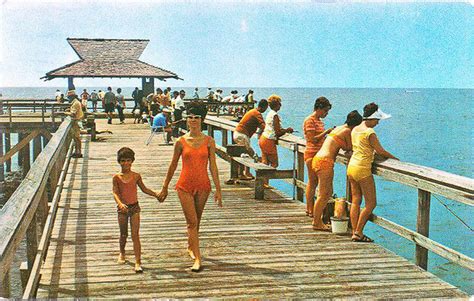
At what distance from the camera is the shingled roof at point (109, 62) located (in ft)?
103

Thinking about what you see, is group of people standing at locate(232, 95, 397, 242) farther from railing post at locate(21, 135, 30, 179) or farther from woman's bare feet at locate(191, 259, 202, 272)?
railing post at locate(21, 135, 30, 179)

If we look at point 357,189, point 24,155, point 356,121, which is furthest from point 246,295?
point 24,155

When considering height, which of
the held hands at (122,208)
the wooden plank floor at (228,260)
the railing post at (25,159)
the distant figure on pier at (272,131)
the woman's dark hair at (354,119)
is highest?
the woman's dark hair at (354,119)

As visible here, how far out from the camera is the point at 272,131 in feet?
31.0

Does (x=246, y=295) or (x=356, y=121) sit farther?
(x=356, y=121)

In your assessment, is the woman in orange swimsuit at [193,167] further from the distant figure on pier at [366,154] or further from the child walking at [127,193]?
the distant figure on pier at [366,154]

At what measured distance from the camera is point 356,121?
6.80m

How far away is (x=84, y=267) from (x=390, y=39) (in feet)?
410

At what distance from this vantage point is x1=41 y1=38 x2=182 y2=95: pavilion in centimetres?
3125

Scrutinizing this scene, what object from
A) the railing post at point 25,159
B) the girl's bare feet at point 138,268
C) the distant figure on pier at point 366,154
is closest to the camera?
the girl's bare feet at point 138,268

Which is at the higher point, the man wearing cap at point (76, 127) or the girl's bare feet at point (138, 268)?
the man wearing cap at point (76, 127)

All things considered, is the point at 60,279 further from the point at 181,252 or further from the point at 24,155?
Result: the point at 24,155

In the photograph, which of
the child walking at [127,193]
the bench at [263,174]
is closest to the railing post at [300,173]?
the bench at [263,174]

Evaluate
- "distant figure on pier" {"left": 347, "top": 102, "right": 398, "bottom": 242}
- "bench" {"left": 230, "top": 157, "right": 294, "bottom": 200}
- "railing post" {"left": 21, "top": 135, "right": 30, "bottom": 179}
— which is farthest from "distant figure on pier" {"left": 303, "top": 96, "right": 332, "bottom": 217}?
"railing post" {"left": 21, "top": 135, "right": 30, "bottom": 179}
